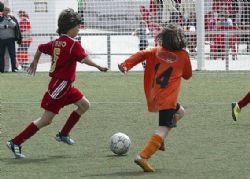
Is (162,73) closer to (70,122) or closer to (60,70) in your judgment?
(60,70)

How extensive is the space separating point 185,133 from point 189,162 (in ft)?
6.71

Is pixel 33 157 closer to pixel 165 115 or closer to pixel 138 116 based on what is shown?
pixel 165 115

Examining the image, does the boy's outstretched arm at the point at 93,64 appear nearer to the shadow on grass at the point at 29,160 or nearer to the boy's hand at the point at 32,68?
the boy's hand at the point at 32,68

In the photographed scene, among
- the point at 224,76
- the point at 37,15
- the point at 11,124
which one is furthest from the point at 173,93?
the point at 37,15

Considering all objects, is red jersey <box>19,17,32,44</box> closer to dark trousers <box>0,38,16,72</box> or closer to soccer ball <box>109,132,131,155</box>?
dark trousers <box>0,38,16,72</box>

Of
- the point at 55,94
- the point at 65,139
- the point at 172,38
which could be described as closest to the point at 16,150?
the point at 55,94

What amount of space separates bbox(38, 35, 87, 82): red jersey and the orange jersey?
85cm

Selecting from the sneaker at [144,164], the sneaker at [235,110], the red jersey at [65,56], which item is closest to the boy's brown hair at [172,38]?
the red jersey at [65,56]

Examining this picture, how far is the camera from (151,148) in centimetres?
761

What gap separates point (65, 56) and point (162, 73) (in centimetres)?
123

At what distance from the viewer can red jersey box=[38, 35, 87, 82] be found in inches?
338

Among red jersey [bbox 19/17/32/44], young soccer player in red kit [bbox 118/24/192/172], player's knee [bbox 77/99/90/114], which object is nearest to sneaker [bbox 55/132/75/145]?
player's knee [bbox 77/99/90/114]

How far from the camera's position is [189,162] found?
26.2 feet

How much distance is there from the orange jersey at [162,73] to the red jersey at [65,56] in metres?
0.85
